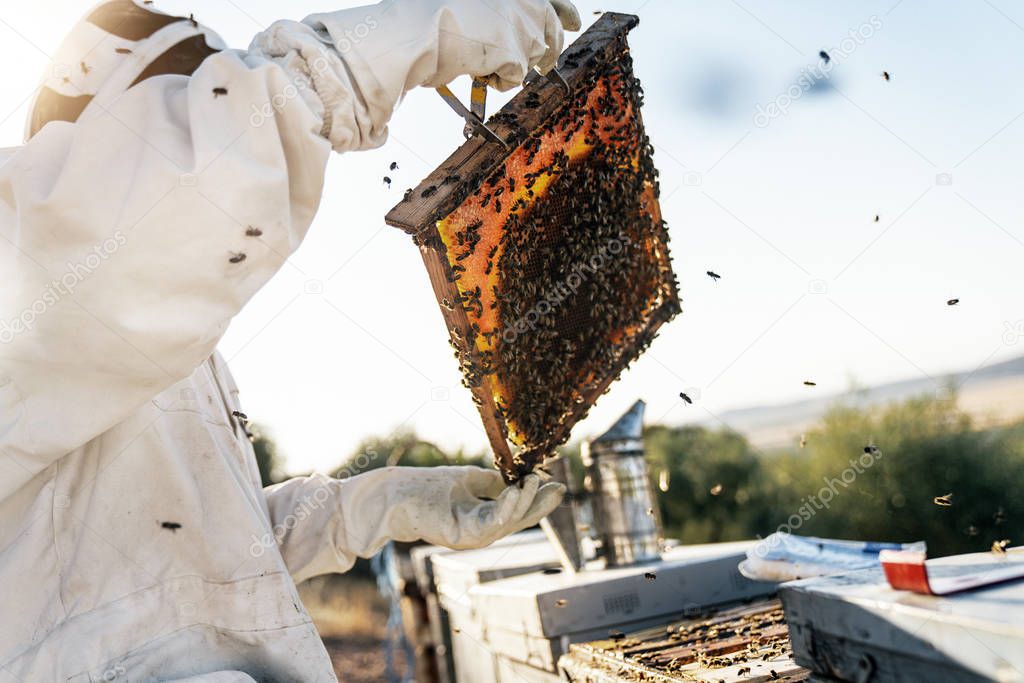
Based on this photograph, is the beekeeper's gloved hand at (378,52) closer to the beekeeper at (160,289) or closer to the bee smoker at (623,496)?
the beekeeper at (160,289)

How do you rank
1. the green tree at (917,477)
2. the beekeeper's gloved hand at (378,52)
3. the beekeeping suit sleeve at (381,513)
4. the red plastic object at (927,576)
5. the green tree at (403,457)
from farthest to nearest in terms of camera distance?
the green tree at (403,457), the green tree at (917,477), the beekeeping suit sleeve at (381,513), the red plastic object at (927,576), the beekeeper's gloved hand at (378,52)

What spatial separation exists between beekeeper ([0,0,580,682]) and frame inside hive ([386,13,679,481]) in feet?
1.48

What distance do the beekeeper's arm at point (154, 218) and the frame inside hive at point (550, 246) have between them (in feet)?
2.40

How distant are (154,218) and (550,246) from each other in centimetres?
197

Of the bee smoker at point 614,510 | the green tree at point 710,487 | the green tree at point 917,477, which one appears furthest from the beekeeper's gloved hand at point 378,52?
the green tree at point 710,487

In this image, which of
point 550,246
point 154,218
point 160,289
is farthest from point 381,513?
point 154,218

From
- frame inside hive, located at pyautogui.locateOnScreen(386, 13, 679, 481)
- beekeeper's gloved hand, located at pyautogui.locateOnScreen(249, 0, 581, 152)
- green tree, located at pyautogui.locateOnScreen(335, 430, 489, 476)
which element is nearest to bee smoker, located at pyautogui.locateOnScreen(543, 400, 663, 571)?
frame inside hive, located at pyautogui.locateOnScreen(386, 13, 679, 481)

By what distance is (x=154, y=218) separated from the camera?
1.83m

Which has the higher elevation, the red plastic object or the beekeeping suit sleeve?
the beekeeping suit sleeve

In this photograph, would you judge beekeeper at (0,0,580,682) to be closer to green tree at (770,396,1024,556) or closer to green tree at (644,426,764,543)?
green tree at (770,396,1024,556)

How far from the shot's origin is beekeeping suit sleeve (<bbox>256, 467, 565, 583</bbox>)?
3375 mm

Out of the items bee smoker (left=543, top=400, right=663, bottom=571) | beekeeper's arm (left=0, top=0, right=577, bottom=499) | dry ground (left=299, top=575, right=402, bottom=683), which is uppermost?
beekeeper's arm (left=0, top=0, right=577, bottom=499)

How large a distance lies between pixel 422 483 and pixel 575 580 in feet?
5.27

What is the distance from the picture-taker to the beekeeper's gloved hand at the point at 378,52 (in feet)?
6.74
